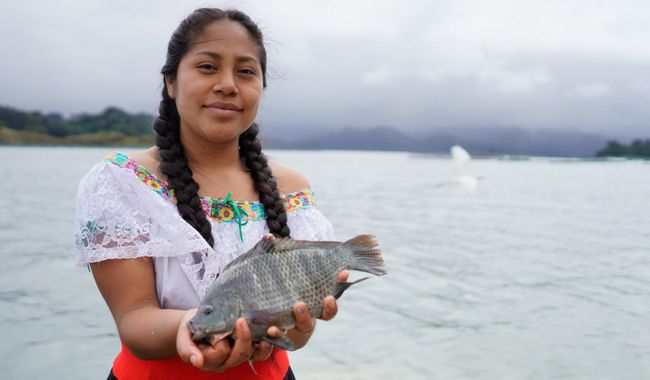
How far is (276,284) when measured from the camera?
2049 millimetres

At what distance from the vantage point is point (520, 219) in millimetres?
17156

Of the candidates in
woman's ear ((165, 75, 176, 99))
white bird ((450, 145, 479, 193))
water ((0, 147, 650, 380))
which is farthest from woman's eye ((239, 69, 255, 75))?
white bird ((450, 145, 479, 193))

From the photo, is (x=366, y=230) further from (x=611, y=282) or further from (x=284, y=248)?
(x=284, y=248)

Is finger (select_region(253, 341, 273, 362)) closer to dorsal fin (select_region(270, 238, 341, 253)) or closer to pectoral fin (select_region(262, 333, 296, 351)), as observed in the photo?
pectoral fin (select_region(262, 333, 296, 351))

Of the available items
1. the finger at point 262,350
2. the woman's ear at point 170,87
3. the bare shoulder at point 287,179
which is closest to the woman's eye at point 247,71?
the woman's ear at point 170,87

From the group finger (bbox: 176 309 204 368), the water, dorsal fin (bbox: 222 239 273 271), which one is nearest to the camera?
Answer: finger (bbox: 176 309 204 368)

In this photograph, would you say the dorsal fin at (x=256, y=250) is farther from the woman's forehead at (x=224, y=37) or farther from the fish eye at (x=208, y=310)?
the woman's forehead at (x=224, y=37)

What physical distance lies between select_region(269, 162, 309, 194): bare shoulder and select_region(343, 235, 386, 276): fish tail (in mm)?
630

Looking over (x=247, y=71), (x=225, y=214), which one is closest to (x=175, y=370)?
(x=225, y=214)

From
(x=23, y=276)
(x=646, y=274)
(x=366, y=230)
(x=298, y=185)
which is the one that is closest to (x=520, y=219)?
(x=366, y=230)

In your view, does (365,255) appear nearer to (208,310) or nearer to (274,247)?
(274,247)

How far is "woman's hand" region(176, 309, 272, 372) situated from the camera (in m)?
1.91

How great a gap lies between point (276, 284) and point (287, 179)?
853mm

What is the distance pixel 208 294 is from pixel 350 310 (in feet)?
19.0
